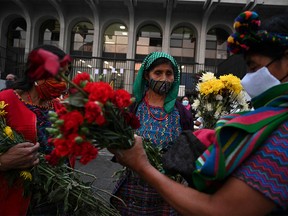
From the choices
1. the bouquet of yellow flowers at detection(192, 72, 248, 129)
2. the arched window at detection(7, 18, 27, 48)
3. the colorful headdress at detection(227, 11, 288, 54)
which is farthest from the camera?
the arched window at detection(7, 18, 27, 48)

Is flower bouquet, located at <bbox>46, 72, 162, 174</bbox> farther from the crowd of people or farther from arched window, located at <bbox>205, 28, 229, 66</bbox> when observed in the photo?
arched window, located at <bbox>205, 28, 229, 66</bbox>

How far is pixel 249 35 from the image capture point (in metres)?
1.26

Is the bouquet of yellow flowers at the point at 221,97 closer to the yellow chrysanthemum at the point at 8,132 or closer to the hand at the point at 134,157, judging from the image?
the hand at the point at 134,157

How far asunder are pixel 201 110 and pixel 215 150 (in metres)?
1.55

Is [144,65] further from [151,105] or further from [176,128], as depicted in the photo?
[176,128]

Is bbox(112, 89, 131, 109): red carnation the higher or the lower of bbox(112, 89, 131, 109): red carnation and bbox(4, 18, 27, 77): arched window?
the lower

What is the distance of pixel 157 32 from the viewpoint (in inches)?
750

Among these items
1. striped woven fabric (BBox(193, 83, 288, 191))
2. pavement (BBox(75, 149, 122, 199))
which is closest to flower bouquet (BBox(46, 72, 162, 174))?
striped woven fabric (BBox(193, 83, 288, 191))

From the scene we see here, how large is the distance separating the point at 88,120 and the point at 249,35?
0.73 m

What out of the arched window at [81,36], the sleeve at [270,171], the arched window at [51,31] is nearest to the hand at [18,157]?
the sleeve at [270,171]

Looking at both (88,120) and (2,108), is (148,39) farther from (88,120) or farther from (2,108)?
(88,120)

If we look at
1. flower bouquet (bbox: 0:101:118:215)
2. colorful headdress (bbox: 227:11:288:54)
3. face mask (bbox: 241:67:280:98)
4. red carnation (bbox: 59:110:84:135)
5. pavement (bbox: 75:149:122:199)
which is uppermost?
colorful headdress (bbox: 227:11:288:54)

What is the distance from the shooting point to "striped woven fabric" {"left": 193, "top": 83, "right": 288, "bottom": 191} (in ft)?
3.60

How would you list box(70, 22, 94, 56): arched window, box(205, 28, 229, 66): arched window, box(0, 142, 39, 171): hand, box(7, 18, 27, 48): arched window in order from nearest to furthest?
box(0, 142, 39, 171): hand, box(205, 28, 229, 66): arched window, box(70, 22, 94, 56): arched window, box(7, 18, 27, 48): arched window
